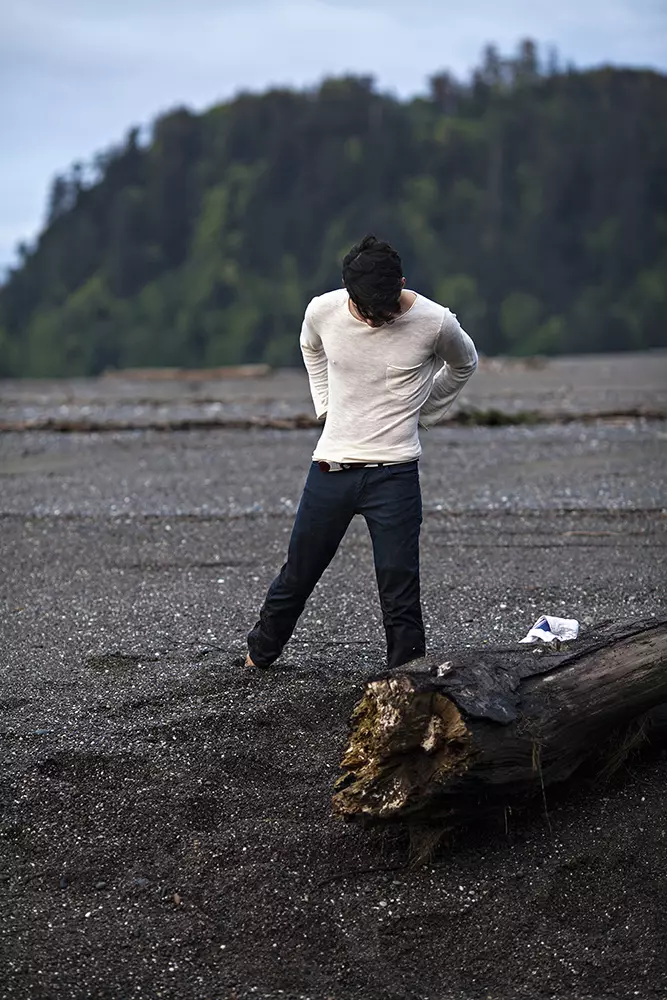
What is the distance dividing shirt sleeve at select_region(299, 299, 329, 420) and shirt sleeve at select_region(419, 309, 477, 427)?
41 cm

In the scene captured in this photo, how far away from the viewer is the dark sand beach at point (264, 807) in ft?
12.6

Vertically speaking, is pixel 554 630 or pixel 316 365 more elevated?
pixel 316 365

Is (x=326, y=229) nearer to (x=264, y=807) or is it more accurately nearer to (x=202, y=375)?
(x=202, y=375)

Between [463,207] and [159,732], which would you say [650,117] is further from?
[159,732]

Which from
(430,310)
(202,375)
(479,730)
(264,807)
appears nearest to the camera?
(479,730)

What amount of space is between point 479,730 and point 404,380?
145 centimetres

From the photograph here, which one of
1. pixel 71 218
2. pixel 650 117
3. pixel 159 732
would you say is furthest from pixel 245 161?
pixel 159 732

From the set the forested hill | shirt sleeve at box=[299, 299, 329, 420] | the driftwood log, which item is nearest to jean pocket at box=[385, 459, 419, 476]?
shirt sleeve at box=[299, 299, 329, 420]

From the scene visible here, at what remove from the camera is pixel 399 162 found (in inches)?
3140

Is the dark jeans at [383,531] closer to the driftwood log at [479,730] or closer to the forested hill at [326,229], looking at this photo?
the driftwood log at [479,730]

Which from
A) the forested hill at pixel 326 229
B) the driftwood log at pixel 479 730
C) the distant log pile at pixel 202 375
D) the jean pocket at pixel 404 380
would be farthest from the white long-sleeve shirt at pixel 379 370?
the forested hill at pixel 326 229

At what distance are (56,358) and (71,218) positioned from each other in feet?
38.9

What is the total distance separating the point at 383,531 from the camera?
4879 millimetres

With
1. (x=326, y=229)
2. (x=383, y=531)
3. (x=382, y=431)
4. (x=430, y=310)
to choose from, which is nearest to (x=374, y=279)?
(x=430, y=310)
